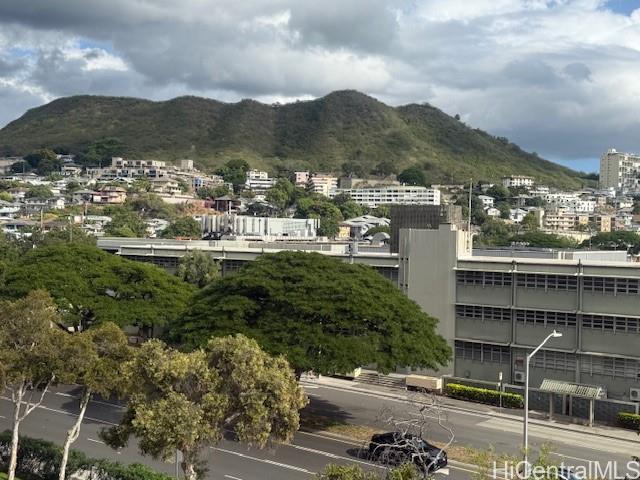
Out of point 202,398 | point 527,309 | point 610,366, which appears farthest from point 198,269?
point 202,398

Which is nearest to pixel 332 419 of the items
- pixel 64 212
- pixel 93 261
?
pixel 93 261

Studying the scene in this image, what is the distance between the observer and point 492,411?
42.8 m

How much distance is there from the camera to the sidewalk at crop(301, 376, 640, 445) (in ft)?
127

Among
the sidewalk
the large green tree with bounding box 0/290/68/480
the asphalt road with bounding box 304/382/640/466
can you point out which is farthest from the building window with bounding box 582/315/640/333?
the large green tree with bounding box 0/290/68/480

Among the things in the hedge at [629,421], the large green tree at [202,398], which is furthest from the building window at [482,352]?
the large green tree at [202,398]

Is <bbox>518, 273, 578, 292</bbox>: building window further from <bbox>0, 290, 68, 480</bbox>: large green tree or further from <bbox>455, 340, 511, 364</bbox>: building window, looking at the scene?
<bbox>0, 290, 68, 480</bbox>: large green tree

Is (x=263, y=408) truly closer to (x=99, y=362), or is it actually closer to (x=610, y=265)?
(x=99, y=362)

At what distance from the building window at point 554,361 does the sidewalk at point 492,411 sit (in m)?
3.04

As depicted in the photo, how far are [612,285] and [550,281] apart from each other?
3.47m

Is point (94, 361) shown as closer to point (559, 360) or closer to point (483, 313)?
point (483, 313)

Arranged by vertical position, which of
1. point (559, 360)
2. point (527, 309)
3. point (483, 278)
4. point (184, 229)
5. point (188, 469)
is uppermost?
point (184, 229)

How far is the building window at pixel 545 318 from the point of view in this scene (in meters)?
43.4

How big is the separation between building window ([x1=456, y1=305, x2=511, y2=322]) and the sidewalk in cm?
517

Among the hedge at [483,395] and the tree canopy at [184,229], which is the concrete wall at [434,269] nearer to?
the hedge at [483,395]
